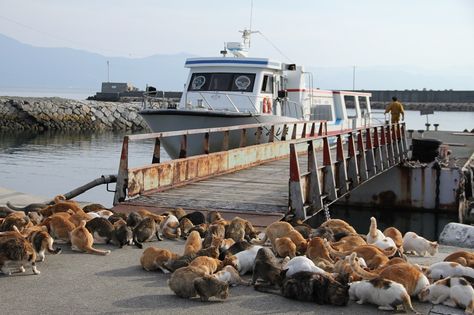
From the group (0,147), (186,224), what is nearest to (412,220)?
(186,224)

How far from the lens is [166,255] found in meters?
6.96

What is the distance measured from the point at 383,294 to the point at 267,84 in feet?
63.2

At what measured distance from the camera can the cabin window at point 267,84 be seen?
24578mm

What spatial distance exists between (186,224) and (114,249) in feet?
3.79

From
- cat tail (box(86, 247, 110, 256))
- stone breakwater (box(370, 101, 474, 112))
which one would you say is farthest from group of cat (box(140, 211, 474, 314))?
stone breakwater (box(370, 101, 474, 112))

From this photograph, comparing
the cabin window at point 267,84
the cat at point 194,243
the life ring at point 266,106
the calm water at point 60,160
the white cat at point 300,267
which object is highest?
the cabin window at point 267,84

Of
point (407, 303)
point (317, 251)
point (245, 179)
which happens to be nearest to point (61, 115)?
point (245, 179)

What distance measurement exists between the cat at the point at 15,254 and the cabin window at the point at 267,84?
18.4 metres

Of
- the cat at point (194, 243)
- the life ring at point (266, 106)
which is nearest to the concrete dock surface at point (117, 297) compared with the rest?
the cat at point (194, 243)

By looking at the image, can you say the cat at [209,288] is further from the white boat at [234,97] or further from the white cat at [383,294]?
the white boat at [234,97]

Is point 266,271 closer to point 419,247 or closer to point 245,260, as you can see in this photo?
point 245,260

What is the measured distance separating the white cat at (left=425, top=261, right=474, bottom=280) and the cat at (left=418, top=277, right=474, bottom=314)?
32 cm

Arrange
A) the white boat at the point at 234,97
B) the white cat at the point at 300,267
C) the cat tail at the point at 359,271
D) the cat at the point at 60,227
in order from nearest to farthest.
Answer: the cat tail at the point at 359,271
the white cat at the point at 300,267
the cat at the point at 60,227
the white boat at the point at 234,97

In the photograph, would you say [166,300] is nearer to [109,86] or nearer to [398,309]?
[398,309]
